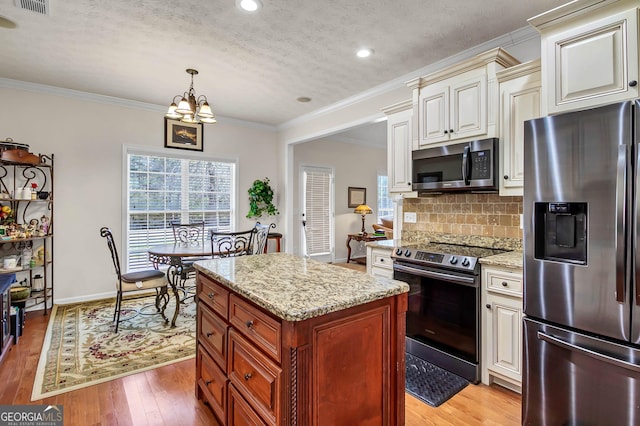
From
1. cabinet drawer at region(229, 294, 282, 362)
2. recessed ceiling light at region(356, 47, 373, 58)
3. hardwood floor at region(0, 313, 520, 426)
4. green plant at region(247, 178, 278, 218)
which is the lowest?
hardwood floor at region(0, 313, 520, 426)

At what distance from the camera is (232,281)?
1.57m

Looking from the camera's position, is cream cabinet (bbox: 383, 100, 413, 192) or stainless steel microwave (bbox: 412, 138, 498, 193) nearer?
stainless steel microwave (bbox: 412, 138, 498, 193)

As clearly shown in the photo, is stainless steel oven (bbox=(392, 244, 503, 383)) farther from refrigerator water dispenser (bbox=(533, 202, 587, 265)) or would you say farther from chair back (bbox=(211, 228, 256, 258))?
chair back (bbox=(211, 228, 256, 258))

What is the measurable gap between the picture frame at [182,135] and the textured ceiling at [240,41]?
2.52ft

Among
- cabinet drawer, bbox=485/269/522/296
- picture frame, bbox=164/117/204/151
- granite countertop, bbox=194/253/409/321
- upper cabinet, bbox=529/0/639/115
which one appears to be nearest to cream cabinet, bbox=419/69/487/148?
upper cabinet, bbox=529/0/639/115

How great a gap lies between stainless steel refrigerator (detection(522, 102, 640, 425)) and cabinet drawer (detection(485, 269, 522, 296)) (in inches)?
9.8

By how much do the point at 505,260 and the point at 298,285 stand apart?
1570 millimetres

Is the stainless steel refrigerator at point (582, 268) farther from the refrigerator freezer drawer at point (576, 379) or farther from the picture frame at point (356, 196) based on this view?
the picture frame at point (356, 196)

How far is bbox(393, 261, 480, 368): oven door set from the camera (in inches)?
92.7

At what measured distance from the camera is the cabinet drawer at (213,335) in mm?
1699

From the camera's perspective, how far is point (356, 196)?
24.7ft

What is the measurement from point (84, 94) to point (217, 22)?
2740 millimetres

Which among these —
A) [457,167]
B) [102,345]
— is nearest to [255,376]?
[457,167]

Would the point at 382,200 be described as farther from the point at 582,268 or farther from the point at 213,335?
the point at 213,335
